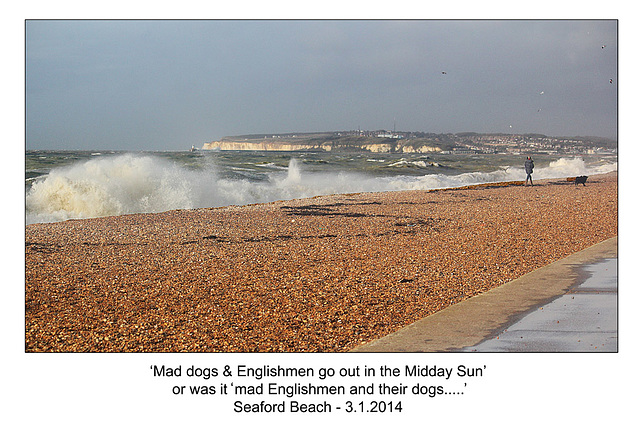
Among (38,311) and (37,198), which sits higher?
(37,198)

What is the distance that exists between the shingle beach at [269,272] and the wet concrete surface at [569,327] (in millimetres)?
Result: 919

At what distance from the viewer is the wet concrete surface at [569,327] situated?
14.3ft

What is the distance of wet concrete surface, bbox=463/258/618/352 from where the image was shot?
171 inches

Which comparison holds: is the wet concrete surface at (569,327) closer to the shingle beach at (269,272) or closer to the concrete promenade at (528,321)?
the concrete promenade at (528,321)

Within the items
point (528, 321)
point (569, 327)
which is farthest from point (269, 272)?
point (569, 327)

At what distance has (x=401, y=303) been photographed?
5.81 meters

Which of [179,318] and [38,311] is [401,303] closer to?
[179,318]

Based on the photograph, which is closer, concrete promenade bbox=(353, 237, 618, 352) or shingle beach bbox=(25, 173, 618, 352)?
concrete promenade bbox=(353, 237, 618, 352)

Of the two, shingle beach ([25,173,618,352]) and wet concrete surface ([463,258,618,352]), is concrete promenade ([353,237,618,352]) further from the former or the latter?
shingle beach ([25,173,618,352])

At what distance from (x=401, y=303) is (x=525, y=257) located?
2.92 m

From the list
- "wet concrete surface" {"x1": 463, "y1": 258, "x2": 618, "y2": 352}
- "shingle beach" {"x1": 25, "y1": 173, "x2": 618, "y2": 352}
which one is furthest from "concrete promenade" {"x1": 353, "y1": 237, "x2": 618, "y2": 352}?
"shingle beach" {"x1": 25, "y1": 173, "x2": 618, "y2": 352}

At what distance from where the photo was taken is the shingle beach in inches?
199

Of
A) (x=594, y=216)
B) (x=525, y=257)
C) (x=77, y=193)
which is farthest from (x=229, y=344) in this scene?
(x=77, y=193)
